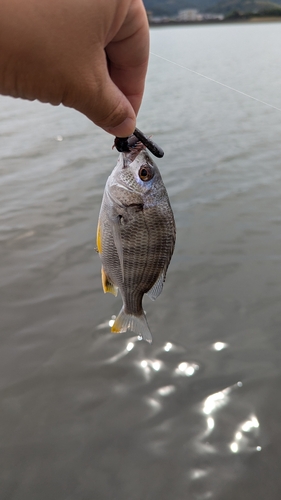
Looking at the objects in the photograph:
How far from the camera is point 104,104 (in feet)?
5.23

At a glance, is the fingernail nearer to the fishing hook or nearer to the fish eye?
the fishing hook

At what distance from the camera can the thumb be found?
1493 millimetres

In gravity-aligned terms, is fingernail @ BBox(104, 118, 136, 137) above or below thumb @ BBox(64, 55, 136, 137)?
below

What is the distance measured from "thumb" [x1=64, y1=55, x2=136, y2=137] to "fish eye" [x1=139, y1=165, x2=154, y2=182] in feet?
1.58

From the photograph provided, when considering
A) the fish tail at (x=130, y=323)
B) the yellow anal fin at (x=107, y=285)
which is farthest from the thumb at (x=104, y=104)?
the fish tail at (x=130, y=323)

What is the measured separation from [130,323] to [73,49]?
1.75 meters

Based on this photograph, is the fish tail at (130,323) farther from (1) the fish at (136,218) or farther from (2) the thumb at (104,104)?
(2) the thumb at (104,104)

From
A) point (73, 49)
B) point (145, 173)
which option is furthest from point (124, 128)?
point (145, 173)

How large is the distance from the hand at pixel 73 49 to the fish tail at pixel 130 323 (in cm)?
135

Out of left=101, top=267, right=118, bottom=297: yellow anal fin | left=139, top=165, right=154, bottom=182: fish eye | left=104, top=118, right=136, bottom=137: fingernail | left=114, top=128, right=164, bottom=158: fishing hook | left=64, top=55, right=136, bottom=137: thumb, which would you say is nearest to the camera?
left=64, top=55, right=136, bottom=137: thumb

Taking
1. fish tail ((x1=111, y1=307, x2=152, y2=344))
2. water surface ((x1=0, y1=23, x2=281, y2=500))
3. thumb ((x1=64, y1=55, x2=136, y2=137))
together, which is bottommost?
water surface ((x1=0, y1=23, x2=281, y2=500))

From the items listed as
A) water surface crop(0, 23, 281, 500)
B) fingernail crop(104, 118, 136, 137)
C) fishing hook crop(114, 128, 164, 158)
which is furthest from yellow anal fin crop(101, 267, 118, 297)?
water surface crop(0, 23, 281, 500)

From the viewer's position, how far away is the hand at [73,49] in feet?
4.07

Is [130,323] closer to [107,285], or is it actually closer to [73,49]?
[107,285]
